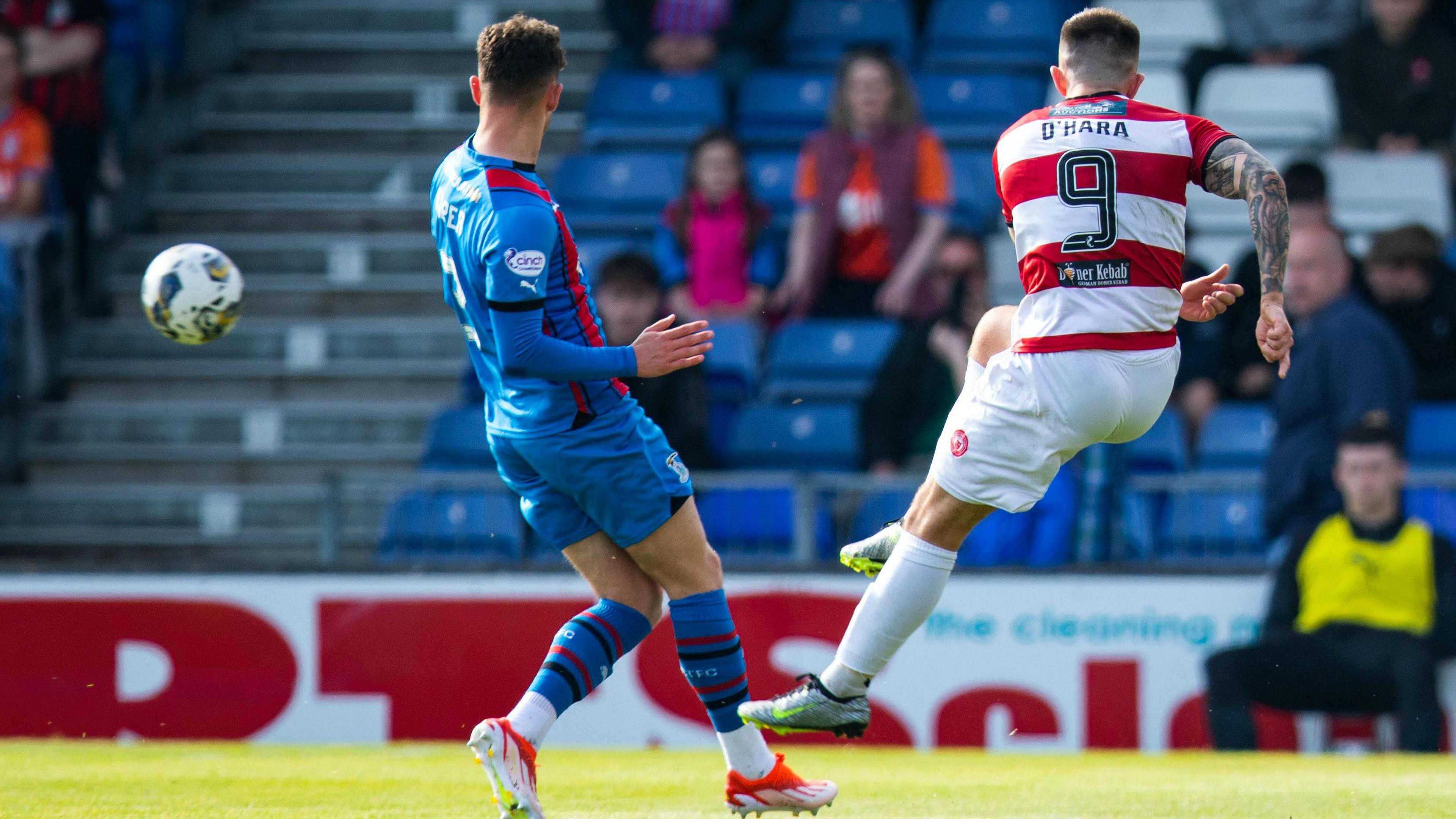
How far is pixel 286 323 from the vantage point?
12086mm

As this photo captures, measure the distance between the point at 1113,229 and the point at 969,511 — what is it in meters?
0.91

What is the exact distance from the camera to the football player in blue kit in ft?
15.8

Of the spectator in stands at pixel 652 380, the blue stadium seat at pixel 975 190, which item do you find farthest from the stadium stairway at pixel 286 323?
the blue stadium seat at pixel 975 190

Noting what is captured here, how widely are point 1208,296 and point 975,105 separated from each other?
7.25 m

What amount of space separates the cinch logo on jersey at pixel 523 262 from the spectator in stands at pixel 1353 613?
5295mm

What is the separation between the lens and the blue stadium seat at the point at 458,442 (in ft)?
33.6

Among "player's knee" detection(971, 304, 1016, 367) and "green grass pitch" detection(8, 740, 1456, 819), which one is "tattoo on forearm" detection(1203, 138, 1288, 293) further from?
"green grass pitch" detection(8, 740, 1456, 819)

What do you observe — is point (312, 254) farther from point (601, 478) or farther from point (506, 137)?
point (601, 478)

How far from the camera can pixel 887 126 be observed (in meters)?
10.6

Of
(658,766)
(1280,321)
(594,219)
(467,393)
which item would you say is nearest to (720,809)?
(658,766)

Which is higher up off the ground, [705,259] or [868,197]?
[868,197]

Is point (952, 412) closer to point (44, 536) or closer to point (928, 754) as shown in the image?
point (928, 754)

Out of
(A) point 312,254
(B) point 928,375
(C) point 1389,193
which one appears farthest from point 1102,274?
(A) point 312,254

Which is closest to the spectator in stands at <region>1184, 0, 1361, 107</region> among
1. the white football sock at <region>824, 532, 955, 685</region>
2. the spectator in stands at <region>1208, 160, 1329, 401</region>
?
the spectator in stands at <region>1208, 160, 1329, 401</region>
